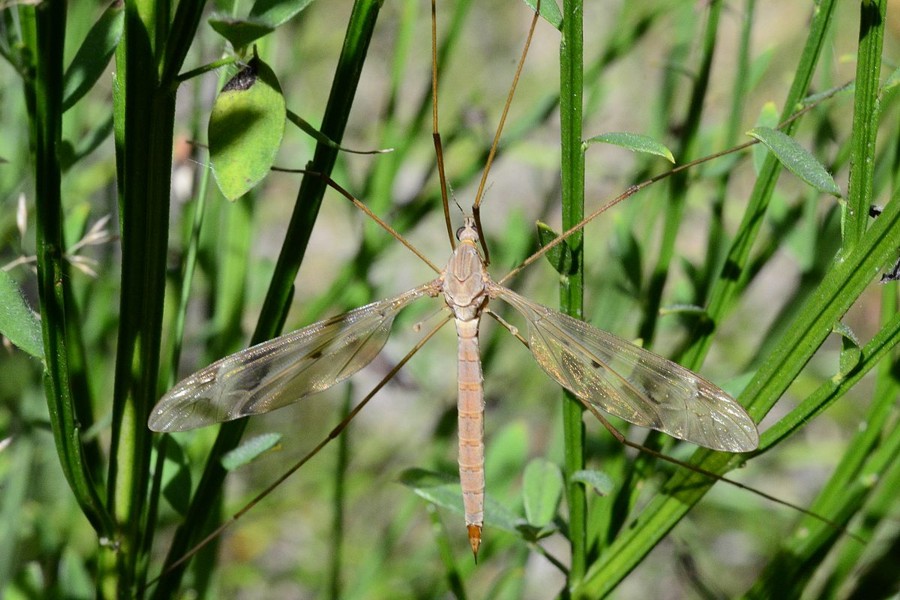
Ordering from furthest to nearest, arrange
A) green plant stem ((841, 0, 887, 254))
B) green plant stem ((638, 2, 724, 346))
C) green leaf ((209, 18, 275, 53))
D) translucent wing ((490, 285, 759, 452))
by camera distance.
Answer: green plant stem ((638, 2, 724, 346)) → translucent wing ((490, 285, 759, 452)) → green plant stem ((841, 0, 887, 254)) → green leaf ((209, 18, 275, 53))

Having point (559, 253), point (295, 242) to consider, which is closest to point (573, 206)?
point (559, 253)

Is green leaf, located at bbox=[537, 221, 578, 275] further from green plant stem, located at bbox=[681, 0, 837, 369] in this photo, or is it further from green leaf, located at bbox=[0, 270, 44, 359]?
green leaf, located at bbox=[0, 270, 44, 359]

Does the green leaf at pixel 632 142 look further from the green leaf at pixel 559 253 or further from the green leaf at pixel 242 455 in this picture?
the green leaf at pixel 242 455

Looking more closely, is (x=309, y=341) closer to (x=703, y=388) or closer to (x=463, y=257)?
(x=463, y=257)

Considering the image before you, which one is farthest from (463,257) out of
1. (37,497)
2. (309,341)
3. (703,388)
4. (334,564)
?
(37,497)

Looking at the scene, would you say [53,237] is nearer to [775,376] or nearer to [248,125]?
[248,125]

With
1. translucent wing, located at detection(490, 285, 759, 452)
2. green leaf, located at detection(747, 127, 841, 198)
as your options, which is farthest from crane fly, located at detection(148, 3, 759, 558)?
green leaf, located at detection(747, 127, 841, 198)

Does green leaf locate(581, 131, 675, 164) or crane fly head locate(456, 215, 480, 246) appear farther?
crane fly head locate(456, 215, 480, 246)
